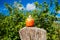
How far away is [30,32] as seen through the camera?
539cm

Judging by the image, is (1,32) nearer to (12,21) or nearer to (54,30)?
(12,21)

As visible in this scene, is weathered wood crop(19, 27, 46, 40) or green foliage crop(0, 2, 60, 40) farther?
green foliage crop(0, 2, 60, 40)

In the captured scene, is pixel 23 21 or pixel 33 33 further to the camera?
pixel 23 21

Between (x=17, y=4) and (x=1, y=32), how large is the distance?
974 millimetres

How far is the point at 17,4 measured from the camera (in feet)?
22.0

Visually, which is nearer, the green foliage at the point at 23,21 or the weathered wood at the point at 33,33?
the weathered wood at the point at 33,33

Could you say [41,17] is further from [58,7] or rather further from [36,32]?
[36,32]

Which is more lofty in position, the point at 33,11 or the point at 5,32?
the point at 33,11

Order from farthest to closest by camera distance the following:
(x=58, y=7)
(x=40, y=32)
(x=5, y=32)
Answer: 1. (x=5, y=32)
2. (x=58, y=7)
3. (x=40, y=32)

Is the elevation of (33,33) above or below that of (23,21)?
below

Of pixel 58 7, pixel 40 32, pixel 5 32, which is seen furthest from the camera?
pixel 5 32

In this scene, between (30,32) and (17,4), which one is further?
(17,4)

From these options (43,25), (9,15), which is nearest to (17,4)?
(9,15)

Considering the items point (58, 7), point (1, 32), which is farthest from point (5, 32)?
point (58, 7)
